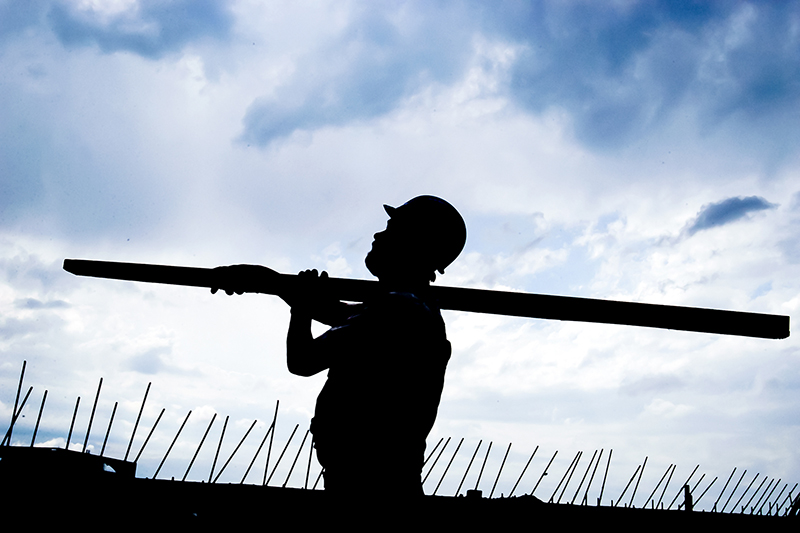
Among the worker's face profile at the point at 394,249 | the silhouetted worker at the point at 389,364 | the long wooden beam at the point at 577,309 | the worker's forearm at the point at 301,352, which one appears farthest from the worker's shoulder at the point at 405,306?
the long wooden beam at the point at 577,309

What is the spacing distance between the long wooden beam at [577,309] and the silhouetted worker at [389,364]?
0.56 m

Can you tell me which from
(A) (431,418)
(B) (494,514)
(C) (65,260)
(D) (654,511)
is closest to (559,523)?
(B) (494,514)

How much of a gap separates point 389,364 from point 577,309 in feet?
4.56

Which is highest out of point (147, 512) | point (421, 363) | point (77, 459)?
point (421, 363)

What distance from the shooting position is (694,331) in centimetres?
345

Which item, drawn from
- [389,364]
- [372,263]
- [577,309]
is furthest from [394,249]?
[577,309]

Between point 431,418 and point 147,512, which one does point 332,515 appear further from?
point 147,512

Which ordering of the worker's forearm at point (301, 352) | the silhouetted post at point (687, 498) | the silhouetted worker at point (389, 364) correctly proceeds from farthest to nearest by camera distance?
1. the silhouetted post at point (687, 498)
2. the worker's forearm at point (301, 352)
3. the silhouetted worker at point (389, 364)

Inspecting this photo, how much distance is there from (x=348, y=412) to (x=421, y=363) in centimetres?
38

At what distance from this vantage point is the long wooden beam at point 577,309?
3.36 metres

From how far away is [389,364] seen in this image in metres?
2.58

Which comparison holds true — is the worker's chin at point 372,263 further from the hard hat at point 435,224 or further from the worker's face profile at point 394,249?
the hard hat at point 435,224

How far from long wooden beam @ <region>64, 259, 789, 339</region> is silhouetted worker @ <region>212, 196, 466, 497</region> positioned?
562 mm

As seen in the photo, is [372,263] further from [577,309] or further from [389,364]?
[577,309]
